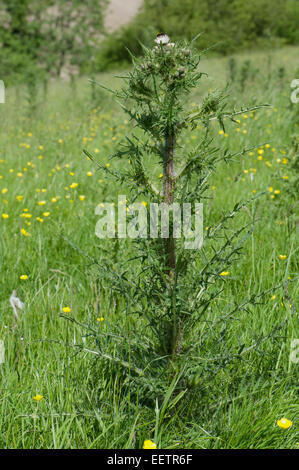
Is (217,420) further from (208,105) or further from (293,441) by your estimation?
(208,105)

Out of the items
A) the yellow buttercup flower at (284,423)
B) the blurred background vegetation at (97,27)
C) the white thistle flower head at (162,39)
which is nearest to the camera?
the white thistle flower head at (162,39)

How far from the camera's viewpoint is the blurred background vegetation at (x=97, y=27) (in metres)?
26.9

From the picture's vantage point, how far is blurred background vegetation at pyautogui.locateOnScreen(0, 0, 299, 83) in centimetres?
2686

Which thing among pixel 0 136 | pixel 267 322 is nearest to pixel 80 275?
pixel 267 322

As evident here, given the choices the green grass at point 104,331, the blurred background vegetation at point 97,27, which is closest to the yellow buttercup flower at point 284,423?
the green grass at point 104,331

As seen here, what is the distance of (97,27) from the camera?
30.1m
